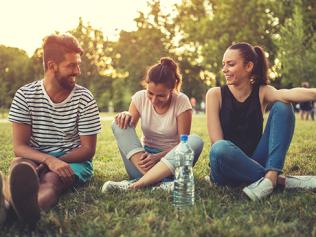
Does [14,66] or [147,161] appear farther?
[14,66]

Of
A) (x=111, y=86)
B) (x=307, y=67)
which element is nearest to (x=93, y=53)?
(x=111, y=86)

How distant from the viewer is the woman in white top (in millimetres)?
4465

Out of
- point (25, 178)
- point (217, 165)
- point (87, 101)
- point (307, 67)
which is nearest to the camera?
point (25, 178)

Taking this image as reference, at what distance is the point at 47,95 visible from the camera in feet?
14.9

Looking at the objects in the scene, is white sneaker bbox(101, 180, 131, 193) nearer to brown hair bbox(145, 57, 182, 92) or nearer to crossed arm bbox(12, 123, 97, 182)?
crossed arm bbox(12, 123, 97, 182)

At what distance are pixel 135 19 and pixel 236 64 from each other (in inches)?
1862

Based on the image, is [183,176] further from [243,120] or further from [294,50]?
[294,50]

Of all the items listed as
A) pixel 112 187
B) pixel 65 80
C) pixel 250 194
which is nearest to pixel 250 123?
pixel 250 194

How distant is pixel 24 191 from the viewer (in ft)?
10.1

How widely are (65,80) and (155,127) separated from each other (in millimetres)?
1097

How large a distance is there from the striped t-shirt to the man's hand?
41 cm

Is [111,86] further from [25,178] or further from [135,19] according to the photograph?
[25,178]

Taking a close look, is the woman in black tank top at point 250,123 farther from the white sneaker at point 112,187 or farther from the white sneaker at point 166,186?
the white sneaker at point 112,187

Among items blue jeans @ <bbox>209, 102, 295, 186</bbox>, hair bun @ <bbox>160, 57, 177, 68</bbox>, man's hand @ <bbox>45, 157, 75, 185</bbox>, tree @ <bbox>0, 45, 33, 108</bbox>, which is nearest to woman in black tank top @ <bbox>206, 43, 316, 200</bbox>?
blue jeans @ <bbox>209, 102, 295, 186</bbox>
